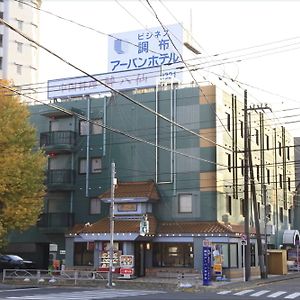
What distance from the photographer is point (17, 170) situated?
36.5 meters

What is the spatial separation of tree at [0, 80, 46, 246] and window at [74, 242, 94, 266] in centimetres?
555

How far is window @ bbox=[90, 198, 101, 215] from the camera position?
44469 millimetres

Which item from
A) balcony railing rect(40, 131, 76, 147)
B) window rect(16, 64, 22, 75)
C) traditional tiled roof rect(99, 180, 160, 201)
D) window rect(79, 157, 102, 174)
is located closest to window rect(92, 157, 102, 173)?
window rect(79, 157, 102, 174)

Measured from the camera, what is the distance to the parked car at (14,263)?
46625mm

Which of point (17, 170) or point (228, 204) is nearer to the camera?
point (17, 170)

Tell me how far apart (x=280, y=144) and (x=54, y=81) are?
2286 cm

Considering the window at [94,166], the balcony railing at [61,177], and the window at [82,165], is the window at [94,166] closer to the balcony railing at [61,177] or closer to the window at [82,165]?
the window at [82,165]

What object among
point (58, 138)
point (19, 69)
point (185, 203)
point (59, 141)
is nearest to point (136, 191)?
point (185, 203)

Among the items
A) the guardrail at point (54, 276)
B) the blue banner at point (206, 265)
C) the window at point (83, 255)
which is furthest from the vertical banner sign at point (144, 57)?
the blue banner at point (206, 265)

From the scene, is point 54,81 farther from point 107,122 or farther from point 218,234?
point 218,234

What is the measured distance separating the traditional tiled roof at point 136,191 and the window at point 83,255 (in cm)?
401

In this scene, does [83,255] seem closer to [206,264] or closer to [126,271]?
[126,271]

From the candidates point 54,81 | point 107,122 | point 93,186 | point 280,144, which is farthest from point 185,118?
point 280,144

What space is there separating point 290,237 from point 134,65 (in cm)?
2176
